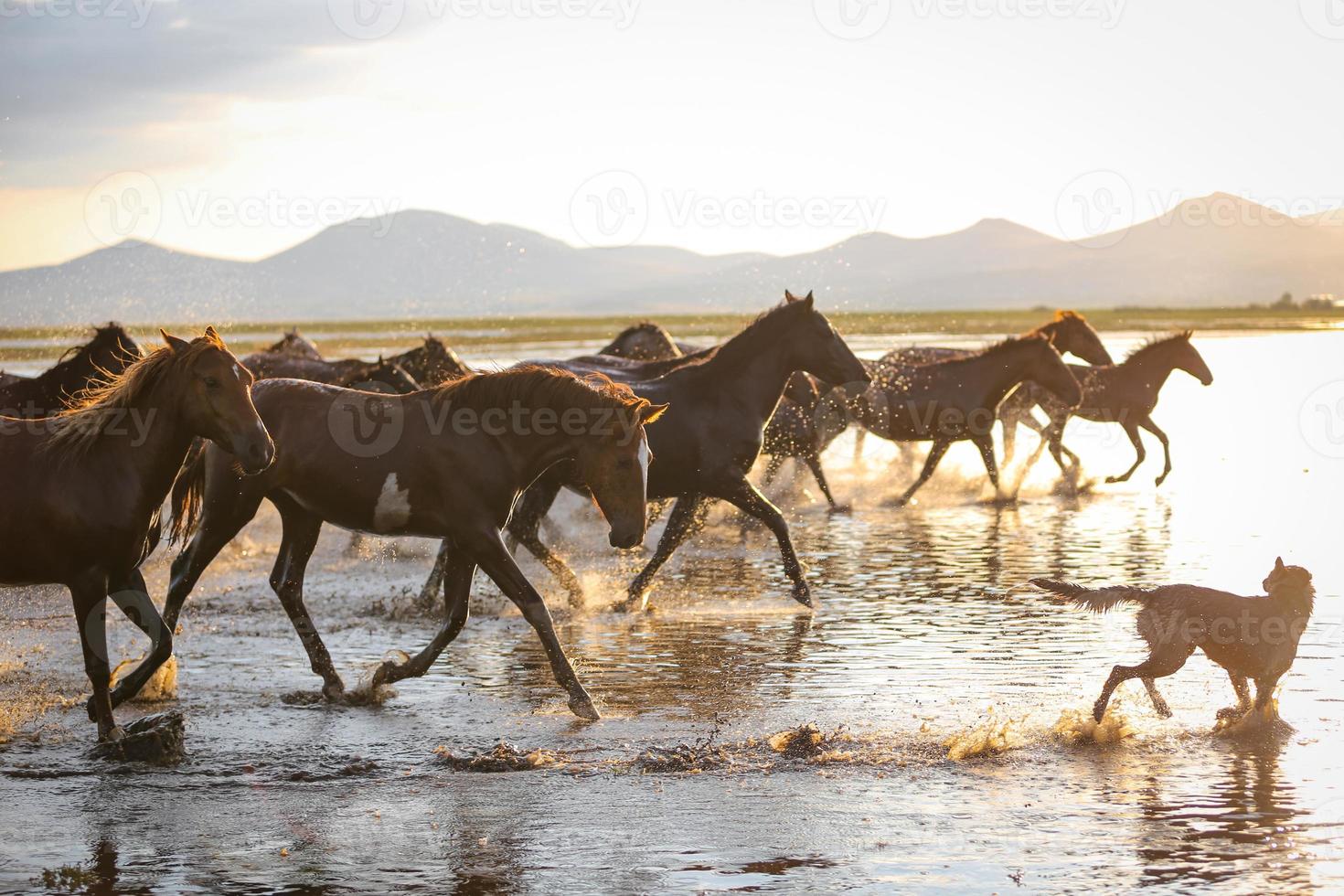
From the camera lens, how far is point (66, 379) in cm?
1306

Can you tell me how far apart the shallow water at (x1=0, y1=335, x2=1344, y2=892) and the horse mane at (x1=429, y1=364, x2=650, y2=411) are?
159 cm

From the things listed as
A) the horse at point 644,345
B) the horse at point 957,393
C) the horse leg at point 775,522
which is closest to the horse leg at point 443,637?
the horse leg at point 775,522

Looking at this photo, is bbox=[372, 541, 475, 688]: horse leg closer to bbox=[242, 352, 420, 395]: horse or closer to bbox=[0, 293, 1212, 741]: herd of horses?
bbox=[0, 293, 1212, 741]: herd of horses

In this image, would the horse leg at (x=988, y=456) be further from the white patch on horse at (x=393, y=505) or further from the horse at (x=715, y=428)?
the white patch on horse at (x=393, y=505)

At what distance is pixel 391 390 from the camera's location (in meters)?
14.6

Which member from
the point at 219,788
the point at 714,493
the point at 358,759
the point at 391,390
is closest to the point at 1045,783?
the point at 358,759

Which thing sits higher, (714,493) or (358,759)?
(714,493)

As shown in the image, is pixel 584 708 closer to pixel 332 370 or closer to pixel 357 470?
pixel 357 470

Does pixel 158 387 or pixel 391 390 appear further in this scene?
pixel 391 390

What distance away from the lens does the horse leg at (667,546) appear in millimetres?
11266

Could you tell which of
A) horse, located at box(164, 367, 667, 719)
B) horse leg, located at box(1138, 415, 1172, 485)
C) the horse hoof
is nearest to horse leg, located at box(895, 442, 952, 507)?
horse leg, located at box(1138, 415, 1172, 485)

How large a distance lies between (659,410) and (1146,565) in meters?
5.57

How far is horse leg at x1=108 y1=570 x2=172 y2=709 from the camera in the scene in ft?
24.6

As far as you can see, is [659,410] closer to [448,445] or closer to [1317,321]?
[448,445]
